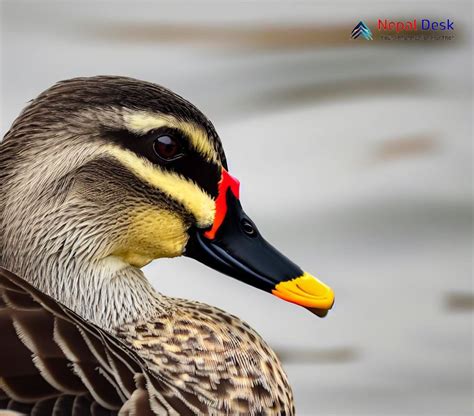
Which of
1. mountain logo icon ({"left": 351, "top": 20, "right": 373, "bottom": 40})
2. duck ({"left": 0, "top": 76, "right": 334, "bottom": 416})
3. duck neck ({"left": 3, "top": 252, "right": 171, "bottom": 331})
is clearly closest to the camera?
duck ({"left": 0, "top": 76, "right": 334, "bottom": 416})

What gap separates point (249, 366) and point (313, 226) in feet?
4.98

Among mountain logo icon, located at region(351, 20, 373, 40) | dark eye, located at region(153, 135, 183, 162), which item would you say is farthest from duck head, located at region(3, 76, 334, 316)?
mountain logo icon, located at region(351, 20, 373, 40)

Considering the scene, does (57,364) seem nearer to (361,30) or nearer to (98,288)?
(98,288)

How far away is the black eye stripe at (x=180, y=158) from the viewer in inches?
67.9

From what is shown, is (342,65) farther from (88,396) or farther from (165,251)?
(88,396)

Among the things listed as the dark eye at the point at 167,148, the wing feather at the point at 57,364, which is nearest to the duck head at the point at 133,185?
the dark eye at the point at 167,148

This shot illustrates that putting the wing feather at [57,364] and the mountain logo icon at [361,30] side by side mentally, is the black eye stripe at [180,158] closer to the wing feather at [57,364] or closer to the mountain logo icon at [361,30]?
the wing feather at [57,364]

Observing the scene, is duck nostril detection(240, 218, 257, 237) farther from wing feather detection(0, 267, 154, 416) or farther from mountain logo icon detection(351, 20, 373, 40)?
mountain logo icon detection(351, 20, 373, 40)

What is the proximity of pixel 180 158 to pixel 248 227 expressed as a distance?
179mm

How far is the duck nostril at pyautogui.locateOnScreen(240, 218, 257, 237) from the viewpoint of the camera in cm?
184

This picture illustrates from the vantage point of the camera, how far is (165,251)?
1818 mm

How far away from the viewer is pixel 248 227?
184 cm

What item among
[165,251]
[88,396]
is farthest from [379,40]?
[88,396]

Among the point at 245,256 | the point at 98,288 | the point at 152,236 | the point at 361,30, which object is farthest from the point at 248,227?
the point at 361,30
